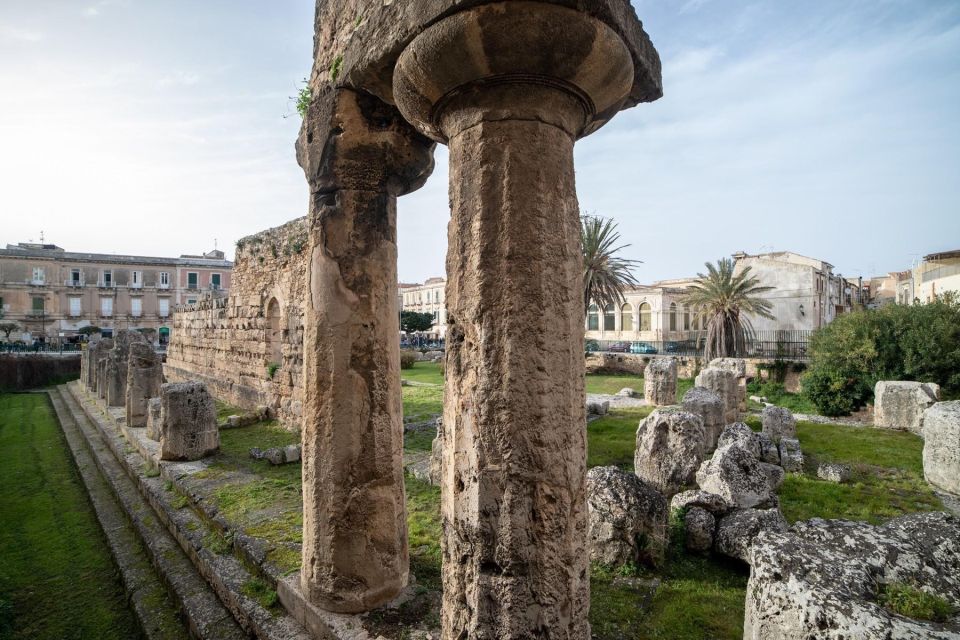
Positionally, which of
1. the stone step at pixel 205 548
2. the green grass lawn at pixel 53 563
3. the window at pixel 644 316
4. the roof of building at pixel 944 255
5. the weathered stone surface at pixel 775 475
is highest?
the roof of building at pixel 944 255

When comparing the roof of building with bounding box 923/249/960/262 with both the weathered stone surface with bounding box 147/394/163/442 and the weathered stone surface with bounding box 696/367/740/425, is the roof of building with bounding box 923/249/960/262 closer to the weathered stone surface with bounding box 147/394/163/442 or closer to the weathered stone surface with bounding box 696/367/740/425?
the weathered stone surface with bounding box 696/367/740/425

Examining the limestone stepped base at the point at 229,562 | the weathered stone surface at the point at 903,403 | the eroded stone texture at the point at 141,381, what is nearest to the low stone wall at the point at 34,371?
the eroded stone texture at the point at 141,381

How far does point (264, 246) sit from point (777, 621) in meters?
11.4

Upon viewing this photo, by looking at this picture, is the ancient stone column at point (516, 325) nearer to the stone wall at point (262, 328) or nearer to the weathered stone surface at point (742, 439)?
the weathered stone surface at point (742, 439)

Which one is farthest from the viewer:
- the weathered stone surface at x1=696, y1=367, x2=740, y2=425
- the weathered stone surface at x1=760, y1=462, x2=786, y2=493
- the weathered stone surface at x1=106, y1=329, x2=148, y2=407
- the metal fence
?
the metal fence

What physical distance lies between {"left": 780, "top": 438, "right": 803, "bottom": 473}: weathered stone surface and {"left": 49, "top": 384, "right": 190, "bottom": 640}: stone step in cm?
763

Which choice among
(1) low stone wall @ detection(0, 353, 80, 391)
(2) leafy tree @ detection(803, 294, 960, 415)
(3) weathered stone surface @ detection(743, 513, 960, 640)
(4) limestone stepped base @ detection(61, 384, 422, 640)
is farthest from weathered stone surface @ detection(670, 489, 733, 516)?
(1) low stone wall @ detection(0, 353, 80, 391)

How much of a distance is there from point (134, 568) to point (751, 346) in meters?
24.3

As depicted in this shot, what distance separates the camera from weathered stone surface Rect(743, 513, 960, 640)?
177 cm

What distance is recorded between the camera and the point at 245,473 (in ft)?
22.3

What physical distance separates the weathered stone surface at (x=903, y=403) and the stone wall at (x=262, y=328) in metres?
12.0

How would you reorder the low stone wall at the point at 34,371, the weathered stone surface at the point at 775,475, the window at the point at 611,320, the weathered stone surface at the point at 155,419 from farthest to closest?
1. the window at the point at 611,320
2. the low stone wall at the point at 34,371
3. the weathered stone surface at the point at 155,419
4. the weathered stone surface at the point at 775,475

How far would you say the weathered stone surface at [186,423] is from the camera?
7320mm

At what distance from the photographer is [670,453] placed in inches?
255
